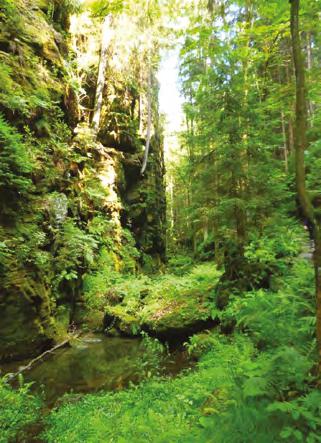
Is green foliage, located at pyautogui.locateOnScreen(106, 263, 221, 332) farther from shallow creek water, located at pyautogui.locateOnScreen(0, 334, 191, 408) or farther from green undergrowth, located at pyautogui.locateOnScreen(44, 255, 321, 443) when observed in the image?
green undergrowth, located at pyautogui.locateOnScreen(44, 255, 321, 443)

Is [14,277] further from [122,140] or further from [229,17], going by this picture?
[122,140]

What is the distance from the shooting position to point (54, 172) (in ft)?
31.9

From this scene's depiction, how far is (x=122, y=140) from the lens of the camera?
18266 millimetres

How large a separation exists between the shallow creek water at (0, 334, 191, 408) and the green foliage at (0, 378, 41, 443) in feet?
1.41

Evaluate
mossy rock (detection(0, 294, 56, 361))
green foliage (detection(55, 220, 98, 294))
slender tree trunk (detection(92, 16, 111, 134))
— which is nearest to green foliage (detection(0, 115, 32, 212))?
green foliage (detection(55, 220, 98, 294))

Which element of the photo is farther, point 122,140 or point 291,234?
point 122,140

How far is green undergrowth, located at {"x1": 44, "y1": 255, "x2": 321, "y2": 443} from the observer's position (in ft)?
7.66

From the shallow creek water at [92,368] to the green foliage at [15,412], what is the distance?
43 cm

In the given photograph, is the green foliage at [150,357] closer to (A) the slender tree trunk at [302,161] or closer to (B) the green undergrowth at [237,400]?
(B) the green undergrowth at [237,400]

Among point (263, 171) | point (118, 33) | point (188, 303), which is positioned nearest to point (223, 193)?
point (263, 171)

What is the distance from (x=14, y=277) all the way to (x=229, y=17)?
37.8 ft

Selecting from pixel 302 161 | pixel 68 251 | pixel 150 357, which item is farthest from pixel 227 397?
pixel 68 251

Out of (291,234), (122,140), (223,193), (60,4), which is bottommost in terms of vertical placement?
(291,234)

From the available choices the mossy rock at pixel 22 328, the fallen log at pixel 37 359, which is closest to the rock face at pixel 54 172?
the mossy rock at pixel 22 328
